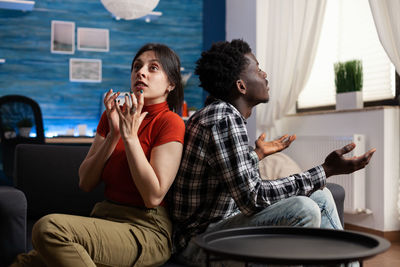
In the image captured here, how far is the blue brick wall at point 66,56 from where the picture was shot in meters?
5.44

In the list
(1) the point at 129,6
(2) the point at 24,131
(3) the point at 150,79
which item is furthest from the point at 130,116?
(2) the point at 24,131

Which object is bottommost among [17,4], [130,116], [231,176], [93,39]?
[231,176]

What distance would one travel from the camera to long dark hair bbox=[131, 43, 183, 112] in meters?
1.66

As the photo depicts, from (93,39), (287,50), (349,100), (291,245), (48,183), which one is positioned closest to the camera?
(291,245)

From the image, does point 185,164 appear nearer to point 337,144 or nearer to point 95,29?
point 337,144

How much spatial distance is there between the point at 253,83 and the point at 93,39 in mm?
4445

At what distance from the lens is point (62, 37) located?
18.3 ft

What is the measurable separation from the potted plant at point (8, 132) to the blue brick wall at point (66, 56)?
119 cm

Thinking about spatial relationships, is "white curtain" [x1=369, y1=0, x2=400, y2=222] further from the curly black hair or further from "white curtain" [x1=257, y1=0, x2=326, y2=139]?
the curly black hair

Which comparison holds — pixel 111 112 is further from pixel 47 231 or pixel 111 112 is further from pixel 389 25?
pixel 389 25

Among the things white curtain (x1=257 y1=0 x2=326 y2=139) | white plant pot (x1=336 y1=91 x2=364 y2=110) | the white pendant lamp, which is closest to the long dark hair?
white plant pot (x1=336 y1=91 x2=364 y2=110)

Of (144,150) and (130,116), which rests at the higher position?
(130,116)

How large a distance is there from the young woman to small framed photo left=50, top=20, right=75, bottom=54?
4.20 metres

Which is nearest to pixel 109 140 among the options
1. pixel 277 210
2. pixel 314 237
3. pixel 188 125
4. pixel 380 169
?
pixel 188 125
